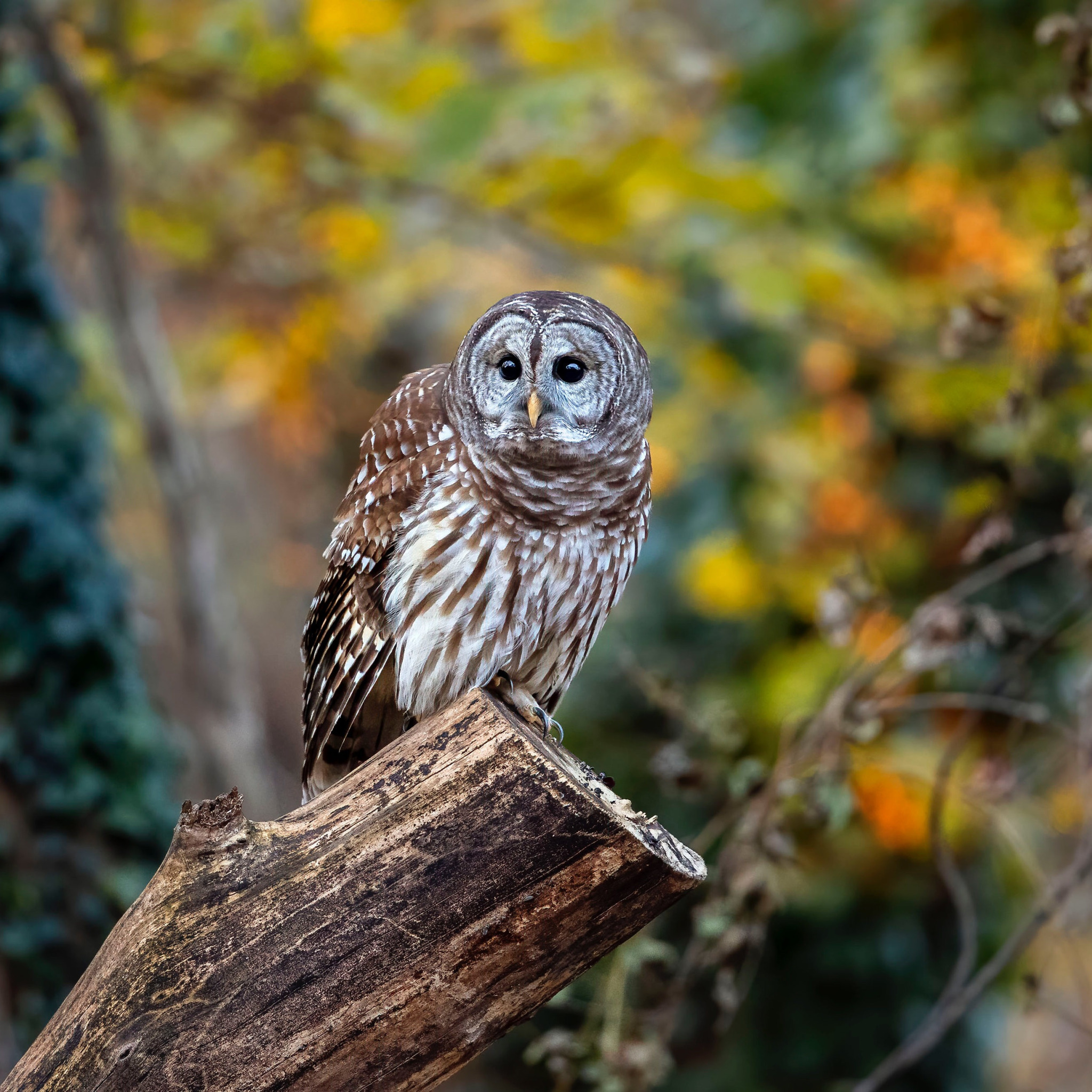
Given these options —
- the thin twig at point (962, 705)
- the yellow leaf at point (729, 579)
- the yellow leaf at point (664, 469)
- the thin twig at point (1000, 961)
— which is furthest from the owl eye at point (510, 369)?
the yellow leaf at point (664, 469)

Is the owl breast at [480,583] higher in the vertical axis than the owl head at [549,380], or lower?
lower

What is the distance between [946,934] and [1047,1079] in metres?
5.43

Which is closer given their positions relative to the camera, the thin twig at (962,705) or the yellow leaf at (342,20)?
the thin twig at (962,705)

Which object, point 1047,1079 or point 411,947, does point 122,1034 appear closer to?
point 411,947

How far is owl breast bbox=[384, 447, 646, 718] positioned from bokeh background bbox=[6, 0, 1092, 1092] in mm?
648

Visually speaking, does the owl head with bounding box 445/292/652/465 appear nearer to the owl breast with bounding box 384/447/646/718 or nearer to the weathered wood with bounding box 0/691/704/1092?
the owl breast with bounding box 384/447/646/718

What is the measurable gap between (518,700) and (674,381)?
10.5ft

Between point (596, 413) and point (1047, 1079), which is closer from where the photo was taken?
point (596, 413)

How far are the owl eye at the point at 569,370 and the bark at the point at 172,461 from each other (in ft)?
9.58

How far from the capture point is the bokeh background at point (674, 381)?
376 centimetres

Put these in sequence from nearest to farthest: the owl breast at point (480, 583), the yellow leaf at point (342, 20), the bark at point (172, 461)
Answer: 1. the owl breast at point (480, 583)
2. the yellow leaf at point (342, 20)
3. the bark at point (172, 461)

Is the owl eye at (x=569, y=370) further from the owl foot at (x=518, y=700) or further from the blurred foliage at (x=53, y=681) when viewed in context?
the blurred foliage at (x=53, y=681)

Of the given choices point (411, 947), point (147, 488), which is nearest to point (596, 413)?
point (411, 947)

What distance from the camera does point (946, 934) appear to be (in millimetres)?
5043
